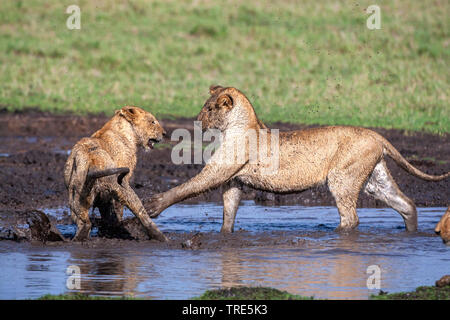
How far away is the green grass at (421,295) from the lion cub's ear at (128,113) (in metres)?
3.49

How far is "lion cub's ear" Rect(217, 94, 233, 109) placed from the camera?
29.3ft

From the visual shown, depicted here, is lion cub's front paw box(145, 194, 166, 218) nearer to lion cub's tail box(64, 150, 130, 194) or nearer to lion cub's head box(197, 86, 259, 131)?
lion cub's tail box(64, 150, 130, 194)

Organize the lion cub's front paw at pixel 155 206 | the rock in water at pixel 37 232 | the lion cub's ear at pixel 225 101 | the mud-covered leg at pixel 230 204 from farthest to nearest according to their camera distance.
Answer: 1. the mud-covered leg at pixel 230 204
2. the lion cub's ear at pixel 225 101
3. the lion cub's front paw at pixel 155 206
4. the rock in water at pixel 37 232

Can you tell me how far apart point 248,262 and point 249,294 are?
145cm

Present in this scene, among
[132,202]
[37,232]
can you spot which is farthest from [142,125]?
[37,232]

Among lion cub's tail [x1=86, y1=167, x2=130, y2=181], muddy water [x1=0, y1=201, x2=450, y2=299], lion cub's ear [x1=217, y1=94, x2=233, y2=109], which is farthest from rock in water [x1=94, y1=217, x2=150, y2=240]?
lion cub's ear [x1=217, y1=94, x2=233, y2=109]

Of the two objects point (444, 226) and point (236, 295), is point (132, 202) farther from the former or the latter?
point (444, 226)

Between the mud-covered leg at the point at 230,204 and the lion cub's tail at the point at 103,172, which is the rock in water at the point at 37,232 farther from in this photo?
the mud-covered leg at the point at 230,204

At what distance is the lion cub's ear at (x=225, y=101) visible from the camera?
352 inches

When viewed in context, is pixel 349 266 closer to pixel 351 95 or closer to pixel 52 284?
pixel 52 284

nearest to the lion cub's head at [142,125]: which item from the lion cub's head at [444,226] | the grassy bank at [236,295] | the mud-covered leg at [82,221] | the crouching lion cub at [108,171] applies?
the crouching lion cub at [108,171]

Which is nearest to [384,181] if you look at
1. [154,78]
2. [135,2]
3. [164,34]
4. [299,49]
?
[154,78]

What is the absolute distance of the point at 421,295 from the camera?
20.3ft
